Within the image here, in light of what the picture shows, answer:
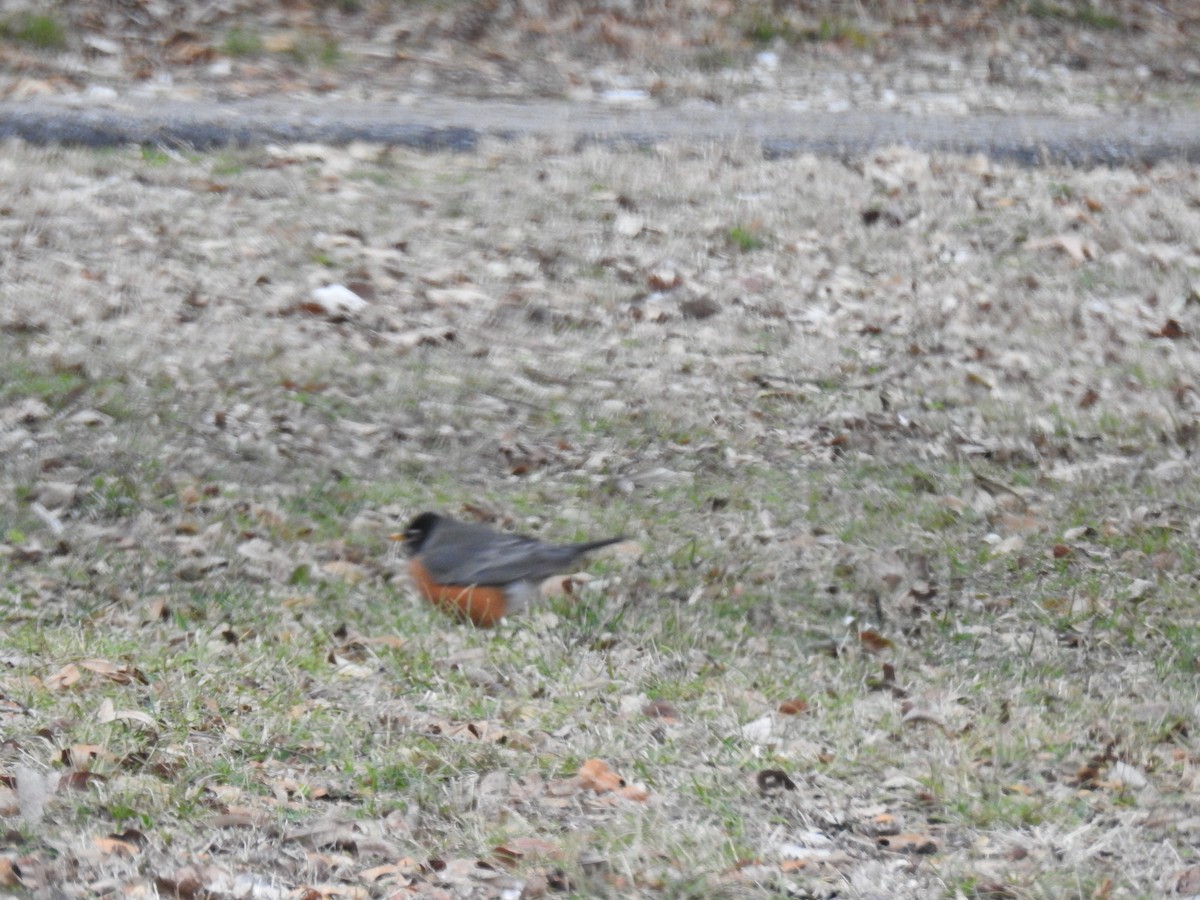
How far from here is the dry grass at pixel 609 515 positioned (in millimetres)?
3793

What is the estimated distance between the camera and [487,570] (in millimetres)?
5352

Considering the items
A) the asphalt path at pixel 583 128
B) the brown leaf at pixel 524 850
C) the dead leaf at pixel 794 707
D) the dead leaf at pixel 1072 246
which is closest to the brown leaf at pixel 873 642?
the dead leaf at pixel 794 707

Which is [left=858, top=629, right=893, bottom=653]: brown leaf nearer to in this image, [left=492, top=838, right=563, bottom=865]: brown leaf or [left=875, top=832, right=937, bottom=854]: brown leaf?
[left=875, top=832, right=937, bottom=854]: brown leaf

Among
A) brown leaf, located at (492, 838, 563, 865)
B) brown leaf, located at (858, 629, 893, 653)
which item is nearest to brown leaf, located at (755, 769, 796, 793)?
brown leaf, located at (492, 838, 563, 865)

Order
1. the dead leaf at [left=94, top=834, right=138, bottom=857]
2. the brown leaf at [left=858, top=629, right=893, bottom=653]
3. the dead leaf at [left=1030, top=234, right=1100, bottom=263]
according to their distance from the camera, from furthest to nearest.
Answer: the dead leaf at [left=1030, top=234, right=1100, bottom=263] → the brown leaf at [left=858, top=629, right=893, bottom=653] → the dead leaf at [left=94, top=834, right=138, bottom=857]

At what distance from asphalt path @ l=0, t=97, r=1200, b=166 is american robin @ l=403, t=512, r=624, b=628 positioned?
15.8ft

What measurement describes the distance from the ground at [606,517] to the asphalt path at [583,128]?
27cm

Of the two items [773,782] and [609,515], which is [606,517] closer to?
[609,515]

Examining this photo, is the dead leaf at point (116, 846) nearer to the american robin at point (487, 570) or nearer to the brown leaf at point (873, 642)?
the american robin at point (487, 570)

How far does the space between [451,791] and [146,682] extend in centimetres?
112

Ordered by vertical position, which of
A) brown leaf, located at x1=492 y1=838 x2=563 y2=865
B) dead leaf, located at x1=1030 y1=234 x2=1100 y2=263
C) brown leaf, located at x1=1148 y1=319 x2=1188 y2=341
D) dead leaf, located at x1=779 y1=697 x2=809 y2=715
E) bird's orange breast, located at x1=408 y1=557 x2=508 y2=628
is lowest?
→ bird's orange breast, located at x1=408 y1=557 x2=508 y2=628

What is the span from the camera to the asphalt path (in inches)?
379

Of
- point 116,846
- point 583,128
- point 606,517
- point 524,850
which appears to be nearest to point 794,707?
point 524,850

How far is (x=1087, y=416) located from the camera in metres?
7.15
